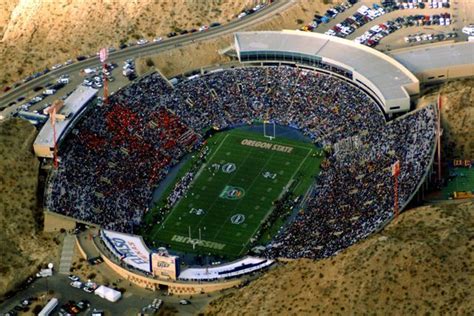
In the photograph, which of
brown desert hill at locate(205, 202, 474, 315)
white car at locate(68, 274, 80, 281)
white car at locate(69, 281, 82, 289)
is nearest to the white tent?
white car at locate(69, 281, 82, 289)

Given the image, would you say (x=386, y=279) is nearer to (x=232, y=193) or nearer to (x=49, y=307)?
(x=232, y=193)

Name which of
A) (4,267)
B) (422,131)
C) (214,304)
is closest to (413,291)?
(214,304)

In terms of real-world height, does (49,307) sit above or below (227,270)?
below

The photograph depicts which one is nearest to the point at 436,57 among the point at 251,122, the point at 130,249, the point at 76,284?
the point at 251,122

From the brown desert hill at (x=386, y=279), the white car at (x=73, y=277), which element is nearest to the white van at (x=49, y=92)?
the white car at (x=73, y=277)

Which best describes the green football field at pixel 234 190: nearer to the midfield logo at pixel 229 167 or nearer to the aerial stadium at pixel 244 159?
the midfield logo at pixel 229 167

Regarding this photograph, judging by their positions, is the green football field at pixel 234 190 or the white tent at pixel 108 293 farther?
the green football field at pixel 234 190

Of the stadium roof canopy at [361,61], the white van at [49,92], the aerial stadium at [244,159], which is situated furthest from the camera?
the white van at [49,92]

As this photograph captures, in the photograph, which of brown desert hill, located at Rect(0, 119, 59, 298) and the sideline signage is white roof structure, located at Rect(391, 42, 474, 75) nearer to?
the sideline signage
